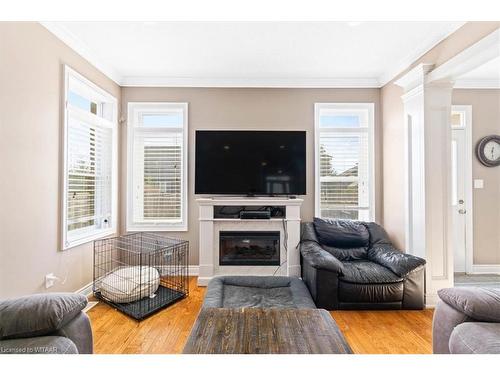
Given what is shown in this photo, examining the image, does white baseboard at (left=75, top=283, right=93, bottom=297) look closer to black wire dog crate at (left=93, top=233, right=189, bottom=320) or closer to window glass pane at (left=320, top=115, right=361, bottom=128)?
black wire dog crate at (left=93, top=233, right=189, bottom=320)

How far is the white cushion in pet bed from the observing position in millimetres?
2506

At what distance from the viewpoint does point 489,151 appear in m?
3.50

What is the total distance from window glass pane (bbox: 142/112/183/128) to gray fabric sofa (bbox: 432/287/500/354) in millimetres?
3365

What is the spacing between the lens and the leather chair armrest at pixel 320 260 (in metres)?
2.43

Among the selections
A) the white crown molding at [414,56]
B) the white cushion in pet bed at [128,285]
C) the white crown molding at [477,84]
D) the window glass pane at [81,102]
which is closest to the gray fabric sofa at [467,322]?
the white crown molding at [414,56]

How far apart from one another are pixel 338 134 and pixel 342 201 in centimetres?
96

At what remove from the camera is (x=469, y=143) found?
11.6ft

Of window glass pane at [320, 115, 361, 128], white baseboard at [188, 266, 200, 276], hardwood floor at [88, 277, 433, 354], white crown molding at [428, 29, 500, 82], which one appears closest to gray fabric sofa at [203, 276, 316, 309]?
hardwood floor at [88, 277, 433, 354]

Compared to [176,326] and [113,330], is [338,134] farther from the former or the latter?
[113,330]

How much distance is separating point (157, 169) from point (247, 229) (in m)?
1.53

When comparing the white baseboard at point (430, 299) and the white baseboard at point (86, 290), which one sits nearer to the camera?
the white baseboard at point (430, 299)

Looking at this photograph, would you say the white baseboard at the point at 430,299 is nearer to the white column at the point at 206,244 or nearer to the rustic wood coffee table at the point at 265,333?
the rustic wood coffee table at the point at 265,333

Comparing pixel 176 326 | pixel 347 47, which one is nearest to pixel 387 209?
pixel 347 47

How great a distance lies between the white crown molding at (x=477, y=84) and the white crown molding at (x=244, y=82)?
1.19 metres
